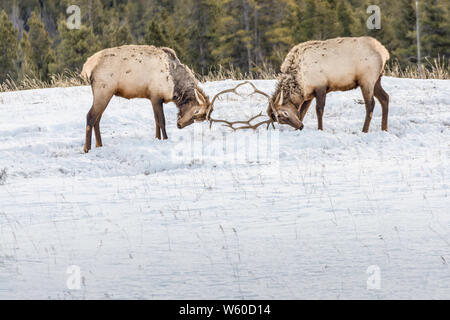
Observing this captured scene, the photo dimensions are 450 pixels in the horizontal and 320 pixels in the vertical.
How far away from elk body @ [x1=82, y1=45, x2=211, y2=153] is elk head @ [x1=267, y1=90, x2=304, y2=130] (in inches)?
44.7

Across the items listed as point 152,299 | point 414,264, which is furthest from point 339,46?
point 152,299

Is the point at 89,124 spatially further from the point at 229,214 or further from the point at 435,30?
the point at 435,30

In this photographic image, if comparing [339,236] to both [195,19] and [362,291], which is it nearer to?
[362,291]

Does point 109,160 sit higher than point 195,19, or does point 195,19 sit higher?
point 195,19

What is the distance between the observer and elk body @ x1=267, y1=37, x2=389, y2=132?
1150 centimetres

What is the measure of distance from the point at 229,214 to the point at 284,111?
17.8ft

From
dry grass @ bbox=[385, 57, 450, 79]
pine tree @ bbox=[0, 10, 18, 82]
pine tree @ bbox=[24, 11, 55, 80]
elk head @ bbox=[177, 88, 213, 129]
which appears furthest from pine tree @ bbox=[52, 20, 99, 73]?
elk head @ bbox=[177, 88, 213, 129]

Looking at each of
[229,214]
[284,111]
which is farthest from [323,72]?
[229,214]

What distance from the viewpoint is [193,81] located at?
11633mm

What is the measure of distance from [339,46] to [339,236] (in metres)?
6.66

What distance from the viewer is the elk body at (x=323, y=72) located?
11.5 metres

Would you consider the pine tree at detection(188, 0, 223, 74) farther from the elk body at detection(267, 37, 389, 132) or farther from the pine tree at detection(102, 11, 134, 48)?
the elk body at detection(267, 37, 389, 132)

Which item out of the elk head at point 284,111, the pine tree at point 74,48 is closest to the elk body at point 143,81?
the elk head at point 284,111

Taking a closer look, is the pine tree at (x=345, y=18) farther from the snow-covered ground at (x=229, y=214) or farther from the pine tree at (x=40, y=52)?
the snow-covered ground at (x=229, y=214)
